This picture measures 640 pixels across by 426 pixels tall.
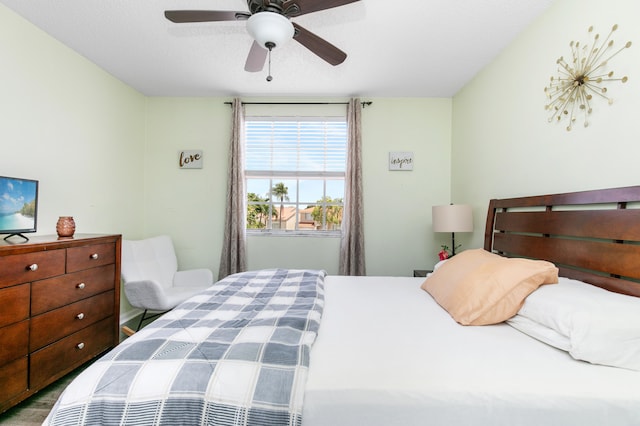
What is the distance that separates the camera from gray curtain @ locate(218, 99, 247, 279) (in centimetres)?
339

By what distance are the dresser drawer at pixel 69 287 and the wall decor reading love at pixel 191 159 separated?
5.10ft

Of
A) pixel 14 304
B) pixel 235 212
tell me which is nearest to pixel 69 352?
pixel 14 304

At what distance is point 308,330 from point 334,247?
7.54 ft

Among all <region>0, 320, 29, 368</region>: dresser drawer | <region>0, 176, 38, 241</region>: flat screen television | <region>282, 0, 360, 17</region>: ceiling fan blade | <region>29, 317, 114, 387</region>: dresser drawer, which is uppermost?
<region>282, 0, 360, 17</region>: ceiling fan blade

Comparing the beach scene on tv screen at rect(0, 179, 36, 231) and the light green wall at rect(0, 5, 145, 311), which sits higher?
the light green wall at rect(0, 5, 145, 311)

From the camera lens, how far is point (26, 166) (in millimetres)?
2180

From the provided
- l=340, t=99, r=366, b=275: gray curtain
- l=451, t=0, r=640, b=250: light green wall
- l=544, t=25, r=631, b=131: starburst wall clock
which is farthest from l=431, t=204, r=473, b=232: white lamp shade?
l=544, t=25, r=631, b=131: starburst wall clock

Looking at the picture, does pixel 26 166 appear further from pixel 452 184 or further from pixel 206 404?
pixel 452 184

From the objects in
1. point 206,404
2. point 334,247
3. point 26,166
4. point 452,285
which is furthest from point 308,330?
point 26,166

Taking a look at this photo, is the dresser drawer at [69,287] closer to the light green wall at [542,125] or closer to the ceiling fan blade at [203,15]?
the ceiling fan blade at [203,15]

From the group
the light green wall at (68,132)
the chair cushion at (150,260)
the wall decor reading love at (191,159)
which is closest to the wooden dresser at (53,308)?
the chair cushion at (150,260)

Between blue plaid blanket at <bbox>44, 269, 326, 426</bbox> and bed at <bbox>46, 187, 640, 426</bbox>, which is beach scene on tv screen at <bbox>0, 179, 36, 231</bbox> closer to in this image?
bed at <bbox>46, 187, 640, 426</bbox>

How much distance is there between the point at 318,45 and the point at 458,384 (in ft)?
6.20

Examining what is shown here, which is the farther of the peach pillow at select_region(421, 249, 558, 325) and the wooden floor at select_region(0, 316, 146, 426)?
the wooden floor at select_region(0, 316, 146, 426)
